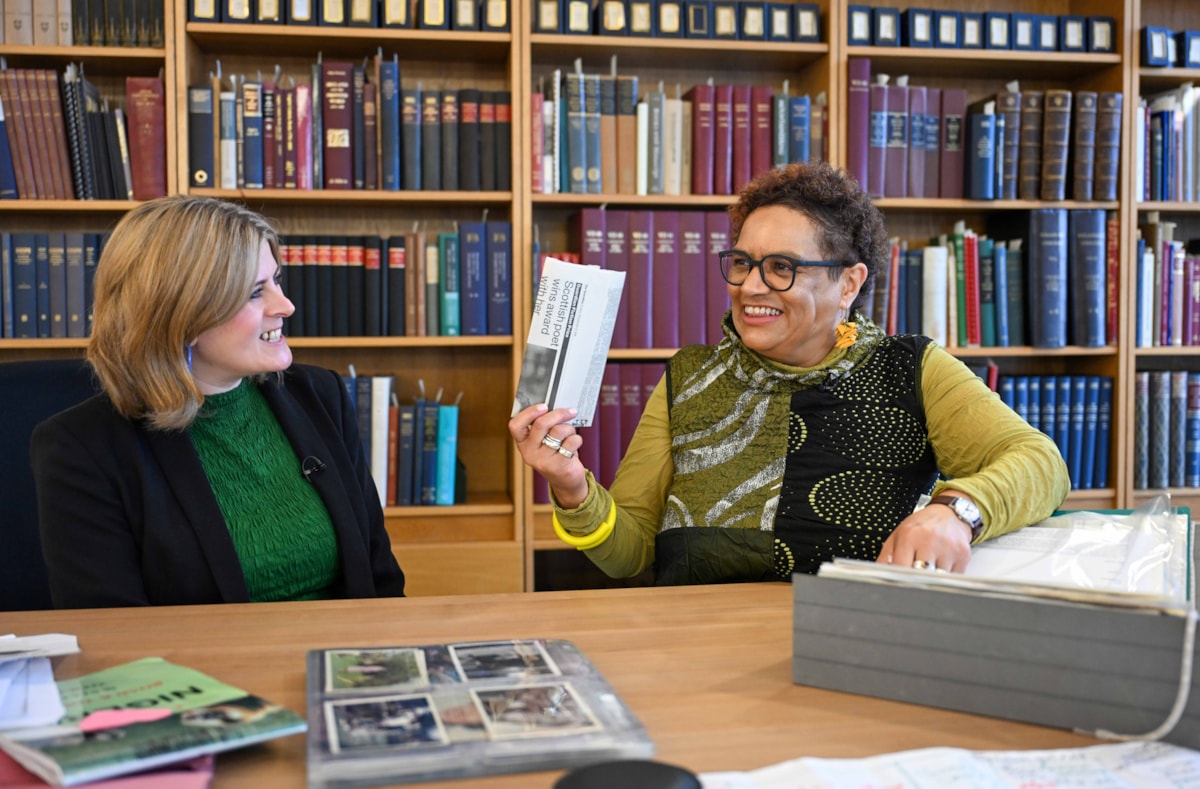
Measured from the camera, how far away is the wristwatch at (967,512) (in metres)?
1.22

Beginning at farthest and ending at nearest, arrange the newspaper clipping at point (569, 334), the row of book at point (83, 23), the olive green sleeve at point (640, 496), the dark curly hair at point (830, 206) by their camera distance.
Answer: the row of book at point (83, 23), the dark curly hair at point (830, 206), the olive green sleeve at point (640, 496), the newspaper clipping at point (569, 334)

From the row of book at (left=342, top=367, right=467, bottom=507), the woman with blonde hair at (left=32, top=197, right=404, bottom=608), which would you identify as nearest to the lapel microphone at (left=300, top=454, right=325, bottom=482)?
the woman with blonde hair at (left=32, top=197, right=404, bottom=608)

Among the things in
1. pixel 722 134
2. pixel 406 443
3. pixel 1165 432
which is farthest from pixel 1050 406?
pixel 406 443

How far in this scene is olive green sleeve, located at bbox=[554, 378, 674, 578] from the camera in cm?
158

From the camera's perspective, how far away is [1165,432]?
2990 mm

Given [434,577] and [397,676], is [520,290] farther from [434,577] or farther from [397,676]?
[397,676]

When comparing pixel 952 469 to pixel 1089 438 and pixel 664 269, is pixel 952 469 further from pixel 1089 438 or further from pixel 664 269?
pixel 1089 438

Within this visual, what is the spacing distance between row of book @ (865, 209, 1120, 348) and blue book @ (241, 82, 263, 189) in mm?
1672

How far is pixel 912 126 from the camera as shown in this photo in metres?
2.89

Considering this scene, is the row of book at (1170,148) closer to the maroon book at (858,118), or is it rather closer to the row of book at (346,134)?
the maroon book at (858,118)

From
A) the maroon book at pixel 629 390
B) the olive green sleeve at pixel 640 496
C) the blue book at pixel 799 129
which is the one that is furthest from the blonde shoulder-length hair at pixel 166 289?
the blue book at pixel 799 129

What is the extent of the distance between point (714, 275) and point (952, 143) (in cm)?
77

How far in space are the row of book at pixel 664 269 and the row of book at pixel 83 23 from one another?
111cm

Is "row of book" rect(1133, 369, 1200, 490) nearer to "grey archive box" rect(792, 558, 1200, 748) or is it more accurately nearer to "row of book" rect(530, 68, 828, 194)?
"row of book" rect(530, 68, 828, 194)
